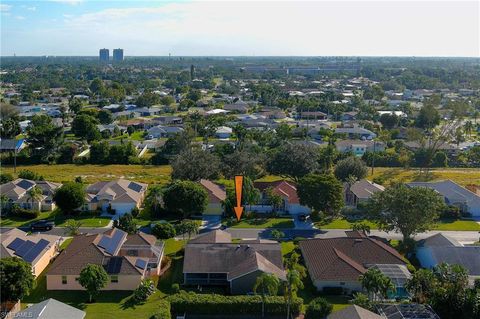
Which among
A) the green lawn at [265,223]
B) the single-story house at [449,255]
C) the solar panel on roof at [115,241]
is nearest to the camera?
the single-story house at [449,255]

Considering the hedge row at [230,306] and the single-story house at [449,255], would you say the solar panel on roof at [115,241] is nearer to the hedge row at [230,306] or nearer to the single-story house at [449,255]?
the hedge row at [230,306]

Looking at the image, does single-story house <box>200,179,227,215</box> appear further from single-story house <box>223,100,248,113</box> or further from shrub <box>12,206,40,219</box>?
single-story house <box>223,100,248,113</box>

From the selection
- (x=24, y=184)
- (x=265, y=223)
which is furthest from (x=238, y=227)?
(x=24, y=184)

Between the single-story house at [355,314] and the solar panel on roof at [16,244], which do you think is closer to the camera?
the single-story house at [355,314]

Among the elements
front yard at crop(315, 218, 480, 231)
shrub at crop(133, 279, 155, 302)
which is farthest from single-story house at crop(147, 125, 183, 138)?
shrub at crop(133, 279, 155, 302)

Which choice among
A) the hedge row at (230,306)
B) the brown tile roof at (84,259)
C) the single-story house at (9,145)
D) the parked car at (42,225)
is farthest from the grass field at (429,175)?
the single-story house at (9,145)
